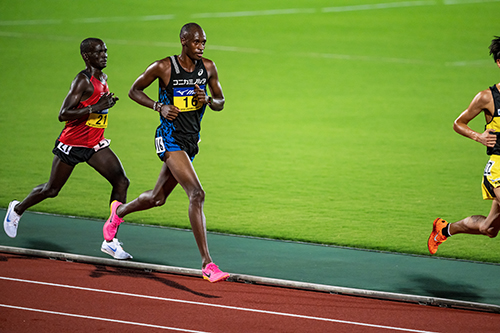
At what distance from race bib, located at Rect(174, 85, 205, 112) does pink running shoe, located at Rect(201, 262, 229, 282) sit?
1557 mm

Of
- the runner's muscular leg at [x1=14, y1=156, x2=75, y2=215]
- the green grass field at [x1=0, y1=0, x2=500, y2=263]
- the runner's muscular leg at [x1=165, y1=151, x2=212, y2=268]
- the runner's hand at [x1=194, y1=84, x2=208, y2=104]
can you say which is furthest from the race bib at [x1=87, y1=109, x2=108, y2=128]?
the green grass field at [x1=0, y1=0, x2=500, y2=263]

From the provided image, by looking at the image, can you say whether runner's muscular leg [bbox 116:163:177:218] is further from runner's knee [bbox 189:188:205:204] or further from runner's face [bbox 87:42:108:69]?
runner's face [bbox 87:42:108:69]

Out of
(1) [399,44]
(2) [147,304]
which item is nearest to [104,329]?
(2) [147,304]

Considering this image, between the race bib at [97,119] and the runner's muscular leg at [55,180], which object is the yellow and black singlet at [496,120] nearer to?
the race bib at [97,119]

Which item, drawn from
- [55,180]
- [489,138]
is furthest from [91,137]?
[489,138]

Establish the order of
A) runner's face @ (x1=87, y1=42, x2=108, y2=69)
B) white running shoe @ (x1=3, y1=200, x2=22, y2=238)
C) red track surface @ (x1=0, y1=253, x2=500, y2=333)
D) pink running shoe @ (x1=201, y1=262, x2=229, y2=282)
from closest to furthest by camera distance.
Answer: red track surface @ (x1=0, y1=253, x2=500, y2=333), pink running shoe @ (x1=201, y1=262, x2=229, y2=282), runner's face @ (x1=87, y1=42, x2=108, y2=69), white running shoe @ (x1=3, y1=200, x2=22, y2=238)

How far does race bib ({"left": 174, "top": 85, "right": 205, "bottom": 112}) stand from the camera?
7.04 metres

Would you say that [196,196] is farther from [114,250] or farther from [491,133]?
[491,133]

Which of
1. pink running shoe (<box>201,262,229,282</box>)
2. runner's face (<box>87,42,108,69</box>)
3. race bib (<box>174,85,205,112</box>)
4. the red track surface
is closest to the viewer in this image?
the red track surface

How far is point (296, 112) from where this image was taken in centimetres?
1698

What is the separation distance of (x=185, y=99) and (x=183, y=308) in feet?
6.62

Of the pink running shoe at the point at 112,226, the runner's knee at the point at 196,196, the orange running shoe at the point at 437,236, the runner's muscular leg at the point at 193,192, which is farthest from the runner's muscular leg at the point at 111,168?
the orange running shoe at the point at 437,236

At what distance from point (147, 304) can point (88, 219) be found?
3.09m

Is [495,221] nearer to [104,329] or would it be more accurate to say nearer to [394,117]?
[104,329]
